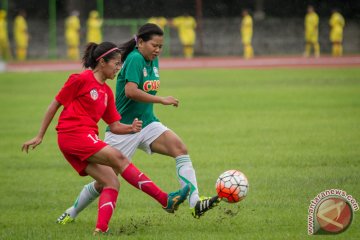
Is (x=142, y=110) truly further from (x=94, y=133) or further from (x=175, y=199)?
(x=175, y=199)

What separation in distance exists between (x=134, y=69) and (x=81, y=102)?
874mm

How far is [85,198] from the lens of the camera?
26.9 ft

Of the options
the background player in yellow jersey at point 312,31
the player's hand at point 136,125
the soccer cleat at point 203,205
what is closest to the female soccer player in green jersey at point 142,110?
the soccer cleat at point 203,205

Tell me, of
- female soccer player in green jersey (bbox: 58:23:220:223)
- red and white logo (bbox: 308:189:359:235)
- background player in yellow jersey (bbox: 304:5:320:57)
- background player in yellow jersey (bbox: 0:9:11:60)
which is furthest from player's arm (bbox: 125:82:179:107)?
background player in yellow jersey (bbox: 0:9:11:60)

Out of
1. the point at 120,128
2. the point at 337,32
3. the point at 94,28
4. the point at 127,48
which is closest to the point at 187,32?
the point at 94,28

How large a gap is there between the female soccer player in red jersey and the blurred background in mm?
37148

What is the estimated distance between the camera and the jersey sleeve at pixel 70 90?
7391 millimetres

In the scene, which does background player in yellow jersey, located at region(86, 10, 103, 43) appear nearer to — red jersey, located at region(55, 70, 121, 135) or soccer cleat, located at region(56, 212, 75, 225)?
soccer cleat, located at region(56, 212, 75, 225)

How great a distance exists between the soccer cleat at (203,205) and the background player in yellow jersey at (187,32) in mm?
35218

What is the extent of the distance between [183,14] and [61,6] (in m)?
7.42

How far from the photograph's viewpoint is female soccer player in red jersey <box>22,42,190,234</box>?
24.1ft

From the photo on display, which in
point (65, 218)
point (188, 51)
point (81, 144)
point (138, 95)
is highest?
point (138, 95)

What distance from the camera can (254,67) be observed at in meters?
35.1

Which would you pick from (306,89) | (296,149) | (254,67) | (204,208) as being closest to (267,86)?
(306,89)
